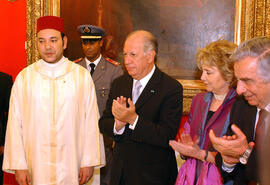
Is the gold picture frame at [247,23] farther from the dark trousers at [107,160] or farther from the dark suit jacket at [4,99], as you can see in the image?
A: the dark suit jacket at [4,99]

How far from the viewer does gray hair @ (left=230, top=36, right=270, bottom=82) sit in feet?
6.70

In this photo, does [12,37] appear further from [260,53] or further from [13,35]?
[260,53]

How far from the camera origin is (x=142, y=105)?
2.93 m

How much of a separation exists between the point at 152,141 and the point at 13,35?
12.0 ft

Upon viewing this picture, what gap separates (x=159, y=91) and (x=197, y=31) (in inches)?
83.1

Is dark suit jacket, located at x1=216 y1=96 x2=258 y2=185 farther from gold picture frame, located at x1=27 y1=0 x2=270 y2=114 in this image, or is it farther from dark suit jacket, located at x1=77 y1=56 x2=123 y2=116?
gold picture frame, located at x1=27 y1=0 x2=270 y2=114

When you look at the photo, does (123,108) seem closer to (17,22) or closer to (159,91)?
(159,91)

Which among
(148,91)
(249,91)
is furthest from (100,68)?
(249,91)

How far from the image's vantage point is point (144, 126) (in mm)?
2766

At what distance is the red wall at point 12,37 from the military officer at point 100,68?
1.34 metres

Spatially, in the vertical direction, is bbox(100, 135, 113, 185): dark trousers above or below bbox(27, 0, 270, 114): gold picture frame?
below

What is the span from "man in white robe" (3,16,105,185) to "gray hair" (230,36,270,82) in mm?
1705

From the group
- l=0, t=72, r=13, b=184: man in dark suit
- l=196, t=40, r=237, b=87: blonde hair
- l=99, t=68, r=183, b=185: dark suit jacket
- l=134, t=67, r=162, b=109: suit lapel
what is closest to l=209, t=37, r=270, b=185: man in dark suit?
l=196, t=40, r=237, b=87: blonde hair

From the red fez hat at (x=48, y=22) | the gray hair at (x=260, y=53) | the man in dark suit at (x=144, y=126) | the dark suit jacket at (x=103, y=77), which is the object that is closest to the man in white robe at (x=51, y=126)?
the red fez hat at (x=48, y=22)
